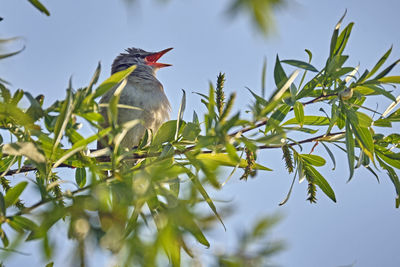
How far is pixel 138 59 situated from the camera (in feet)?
17.6

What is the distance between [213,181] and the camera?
1240mm

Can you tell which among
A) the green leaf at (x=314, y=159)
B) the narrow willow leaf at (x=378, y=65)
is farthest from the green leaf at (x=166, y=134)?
the narrow willow leaf at (x=378, y=65)

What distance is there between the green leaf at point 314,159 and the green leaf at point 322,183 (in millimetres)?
31

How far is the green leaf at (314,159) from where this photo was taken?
233 centimetres

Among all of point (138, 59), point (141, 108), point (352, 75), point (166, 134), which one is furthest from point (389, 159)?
point (138, 59)

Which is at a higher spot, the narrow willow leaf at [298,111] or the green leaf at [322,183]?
the narrow willow leaf at [298,111]

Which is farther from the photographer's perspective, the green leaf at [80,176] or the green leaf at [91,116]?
the green leaf at [80,176]

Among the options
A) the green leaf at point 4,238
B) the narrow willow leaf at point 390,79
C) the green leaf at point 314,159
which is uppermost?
the narrow willow leaf at point 390,79

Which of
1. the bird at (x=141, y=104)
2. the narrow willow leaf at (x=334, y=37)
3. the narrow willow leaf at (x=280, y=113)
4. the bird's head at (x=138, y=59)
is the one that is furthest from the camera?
the bird's head at (x=138, y=59)

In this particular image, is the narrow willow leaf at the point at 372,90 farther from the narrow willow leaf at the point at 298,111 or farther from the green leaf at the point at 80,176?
the green leaf at the point at 80,176

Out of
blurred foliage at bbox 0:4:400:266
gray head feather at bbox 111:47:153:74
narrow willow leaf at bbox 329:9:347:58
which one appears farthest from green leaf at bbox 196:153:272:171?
gray head feather at bbox 111:47:153:74

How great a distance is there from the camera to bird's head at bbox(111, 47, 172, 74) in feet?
17.3

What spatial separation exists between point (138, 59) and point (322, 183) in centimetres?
344

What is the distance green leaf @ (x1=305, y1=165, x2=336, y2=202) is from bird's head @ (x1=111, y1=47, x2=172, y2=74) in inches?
121
